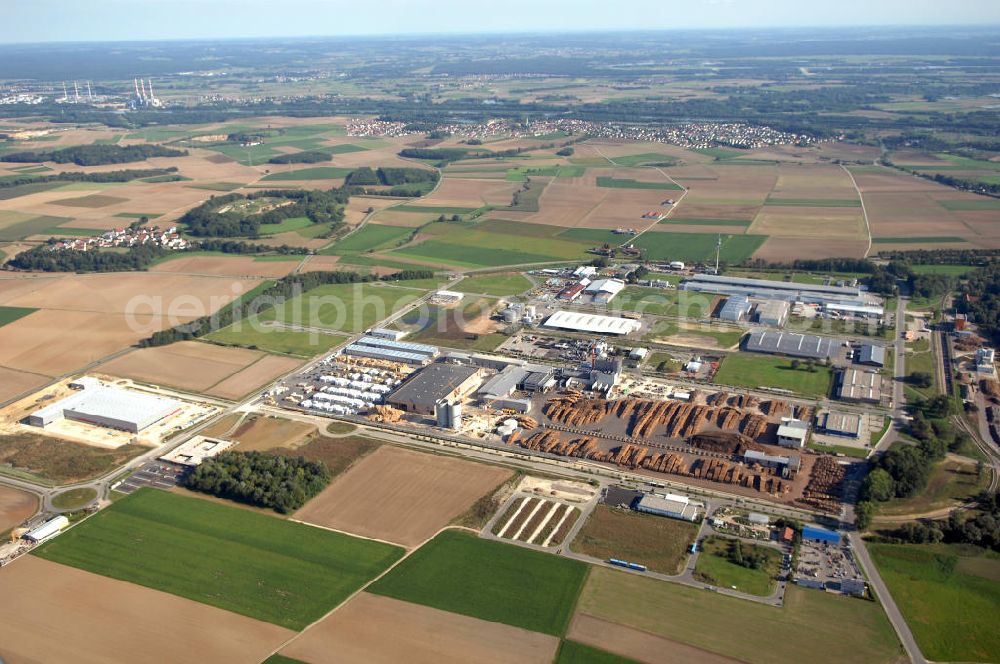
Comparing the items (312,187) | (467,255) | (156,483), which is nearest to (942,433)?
(156,483)

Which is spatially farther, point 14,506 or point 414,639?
point 14,506

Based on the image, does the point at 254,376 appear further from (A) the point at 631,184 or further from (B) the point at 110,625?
A: (A) the point at 631,184

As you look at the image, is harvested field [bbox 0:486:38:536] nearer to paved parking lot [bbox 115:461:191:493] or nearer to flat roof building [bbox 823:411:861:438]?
paved parking lot [bbox 115:461:191:493]

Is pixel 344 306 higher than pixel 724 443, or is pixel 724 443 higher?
pixel 344 306

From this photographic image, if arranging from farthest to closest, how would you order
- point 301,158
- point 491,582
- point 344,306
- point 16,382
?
point 301,158, point 344,306, point 16,382, point 491,582

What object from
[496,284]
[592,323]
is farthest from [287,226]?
[592,323]

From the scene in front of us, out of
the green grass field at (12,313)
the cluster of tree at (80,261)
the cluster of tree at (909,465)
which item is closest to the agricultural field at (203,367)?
the green grass field at (12,313)

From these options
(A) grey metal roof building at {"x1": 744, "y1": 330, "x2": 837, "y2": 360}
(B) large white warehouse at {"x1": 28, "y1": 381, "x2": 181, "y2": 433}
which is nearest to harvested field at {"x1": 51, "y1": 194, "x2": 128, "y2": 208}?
(B) large white warehouse at {"x1": 28, "y1": 381, "x2": 181, "y2": 433}

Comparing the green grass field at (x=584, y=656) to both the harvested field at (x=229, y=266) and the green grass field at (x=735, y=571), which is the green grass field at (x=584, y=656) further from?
the harvested field at (x=229, y=266)
